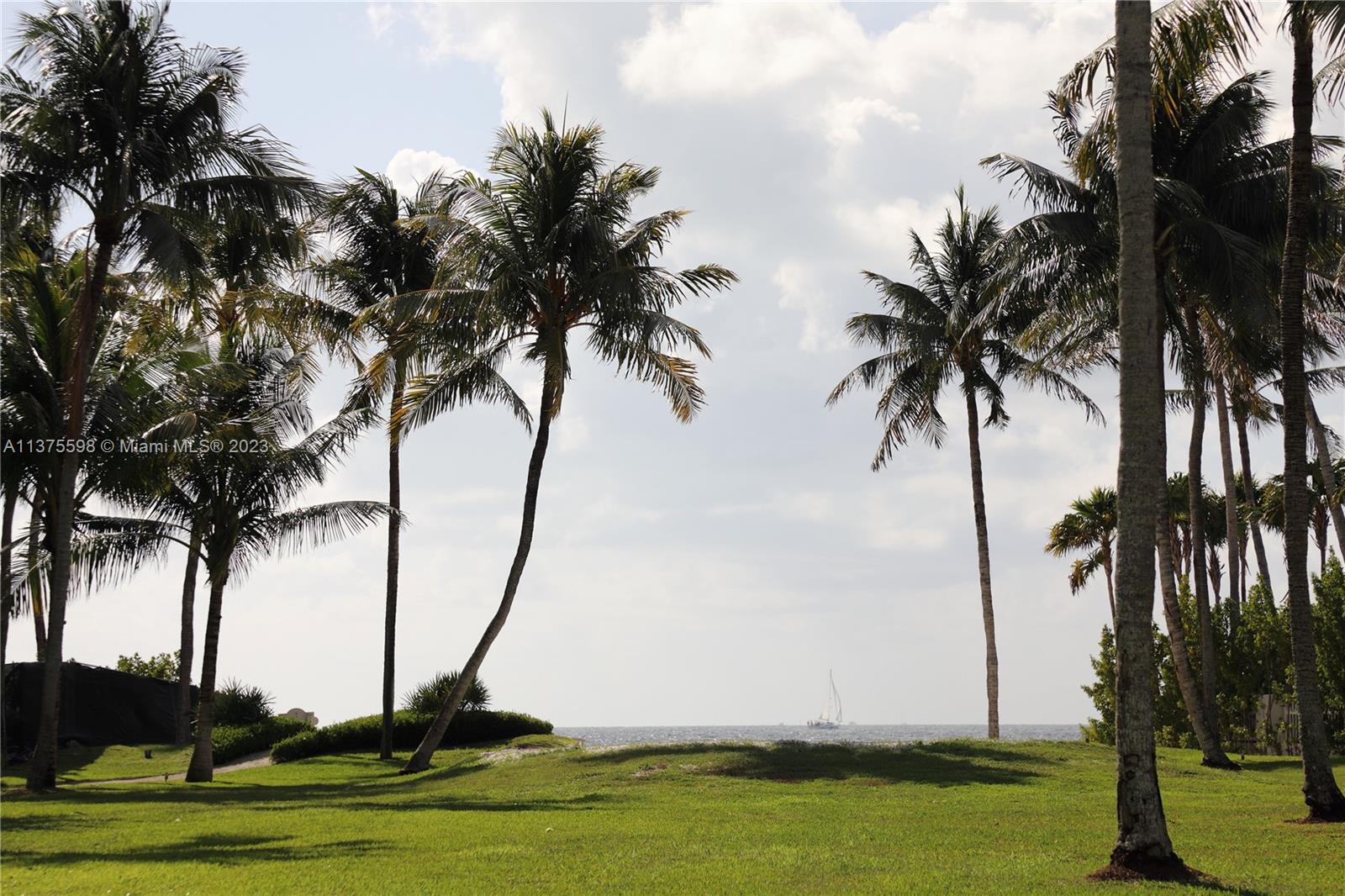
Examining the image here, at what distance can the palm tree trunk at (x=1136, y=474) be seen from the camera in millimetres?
9320

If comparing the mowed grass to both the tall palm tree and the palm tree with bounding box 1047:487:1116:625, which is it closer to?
the tall palm tree

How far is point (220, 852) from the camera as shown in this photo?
10984 mm

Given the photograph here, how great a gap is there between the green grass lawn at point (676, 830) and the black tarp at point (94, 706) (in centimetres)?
894

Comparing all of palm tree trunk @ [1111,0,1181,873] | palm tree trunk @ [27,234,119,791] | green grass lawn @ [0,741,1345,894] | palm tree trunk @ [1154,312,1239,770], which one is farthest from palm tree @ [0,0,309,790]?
palm tree trunk @ [1154,312,1239,770]

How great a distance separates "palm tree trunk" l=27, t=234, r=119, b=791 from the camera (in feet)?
57.5

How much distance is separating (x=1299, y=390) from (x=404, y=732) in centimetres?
2410

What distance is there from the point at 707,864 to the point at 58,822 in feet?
28.7

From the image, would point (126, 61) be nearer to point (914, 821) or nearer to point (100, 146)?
point (100, 146)

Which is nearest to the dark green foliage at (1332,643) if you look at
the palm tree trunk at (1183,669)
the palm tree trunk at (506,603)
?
the palm tree trunk at (1183,669)

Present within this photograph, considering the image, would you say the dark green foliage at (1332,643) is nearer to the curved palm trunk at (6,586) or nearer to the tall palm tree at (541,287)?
the tall palm tree at (541,287)

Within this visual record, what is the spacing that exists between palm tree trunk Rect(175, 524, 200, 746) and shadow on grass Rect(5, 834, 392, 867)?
50.4 ft

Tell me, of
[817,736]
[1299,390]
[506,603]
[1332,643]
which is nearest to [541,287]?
[506,603]

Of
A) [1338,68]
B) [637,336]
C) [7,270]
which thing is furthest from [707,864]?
[7,270]

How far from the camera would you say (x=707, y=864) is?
1014 cm
